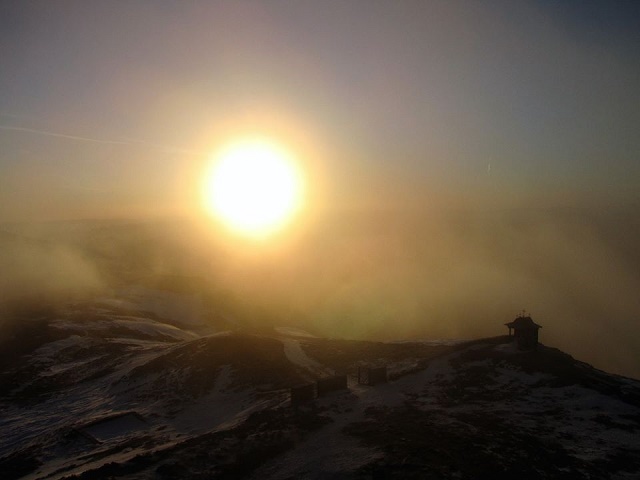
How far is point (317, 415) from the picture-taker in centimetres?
4000

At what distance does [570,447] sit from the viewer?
31.0 meters

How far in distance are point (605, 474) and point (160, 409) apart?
139 feet

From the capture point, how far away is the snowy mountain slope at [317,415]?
30.5 metres

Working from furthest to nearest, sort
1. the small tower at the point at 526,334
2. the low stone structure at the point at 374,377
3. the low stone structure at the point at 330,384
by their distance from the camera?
the small tower at the point at 526,334, the low stone structure at the point at 374,377, the low stone structure at the point at 330,384

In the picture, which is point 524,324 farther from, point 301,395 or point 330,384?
point 301,395

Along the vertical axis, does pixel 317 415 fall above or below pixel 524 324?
below

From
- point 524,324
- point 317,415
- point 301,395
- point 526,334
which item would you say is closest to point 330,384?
point 301,395

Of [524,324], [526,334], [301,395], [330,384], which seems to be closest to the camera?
[301,395]

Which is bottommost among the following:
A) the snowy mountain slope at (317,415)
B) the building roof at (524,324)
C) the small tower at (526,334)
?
the snowy mountain slope at (317,415)

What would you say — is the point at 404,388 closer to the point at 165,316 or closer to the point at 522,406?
the point at 522,406

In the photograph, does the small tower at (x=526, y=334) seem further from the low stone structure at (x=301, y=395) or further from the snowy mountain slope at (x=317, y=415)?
the low stone structure at (x=301, y=395)

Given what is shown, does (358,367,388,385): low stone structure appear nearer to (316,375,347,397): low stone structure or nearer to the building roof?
(316,375,347,397): low stone structure

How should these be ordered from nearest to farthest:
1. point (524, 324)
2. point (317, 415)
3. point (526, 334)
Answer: point (317, 415) → point (526, 334) → point (524, 324)

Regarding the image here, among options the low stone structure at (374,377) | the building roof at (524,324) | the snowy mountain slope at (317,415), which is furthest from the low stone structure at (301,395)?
the building roof at (524,324)
